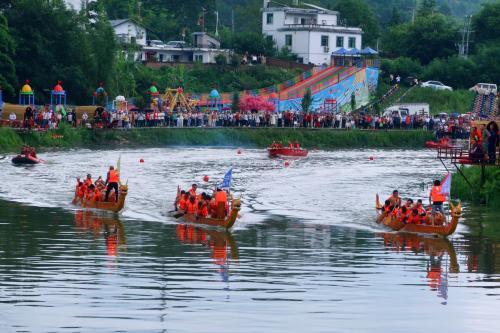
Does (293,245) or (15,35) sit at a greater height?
(15,35)

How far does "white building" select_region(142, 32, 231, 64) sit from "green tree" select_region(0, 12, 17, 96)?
34240 mm

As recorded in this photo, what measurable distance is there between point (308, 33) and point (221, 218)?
7881cm

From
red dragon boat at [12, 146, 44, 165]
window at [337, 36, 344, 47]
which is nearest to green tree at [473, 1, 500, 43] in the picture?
window at [337, 36, 344, 47]

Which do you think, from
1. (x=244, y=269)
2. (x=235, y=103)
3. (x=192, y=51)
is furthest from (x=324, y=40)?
(x=244, y=269)

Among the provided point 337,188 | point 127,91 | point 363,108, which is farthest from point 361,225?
point 363,108

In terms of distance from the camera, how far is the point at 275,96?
95.8 metres

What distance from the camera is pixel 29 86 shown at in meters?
81.2

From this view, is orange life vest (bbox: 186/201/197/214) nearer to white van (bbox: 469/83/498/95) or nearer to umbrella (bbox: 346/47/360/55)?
white van (bbox: 469/83/498/95)

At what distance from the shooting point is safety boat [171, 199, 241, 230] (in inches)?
1550

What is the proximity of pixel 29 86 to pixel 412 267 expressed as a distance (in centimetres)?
5217

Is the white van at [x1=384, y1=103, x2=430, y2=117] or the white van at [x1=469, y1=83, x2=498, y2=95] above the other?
the white van at [x1=469, y1=83, x2=498, y2=95]

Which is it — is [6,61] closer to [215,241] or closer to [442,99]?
[442,99]

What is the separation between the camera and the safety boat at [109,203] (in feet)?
144

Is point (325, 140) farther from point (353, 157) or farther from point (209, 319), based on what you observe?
point (209, 319)
